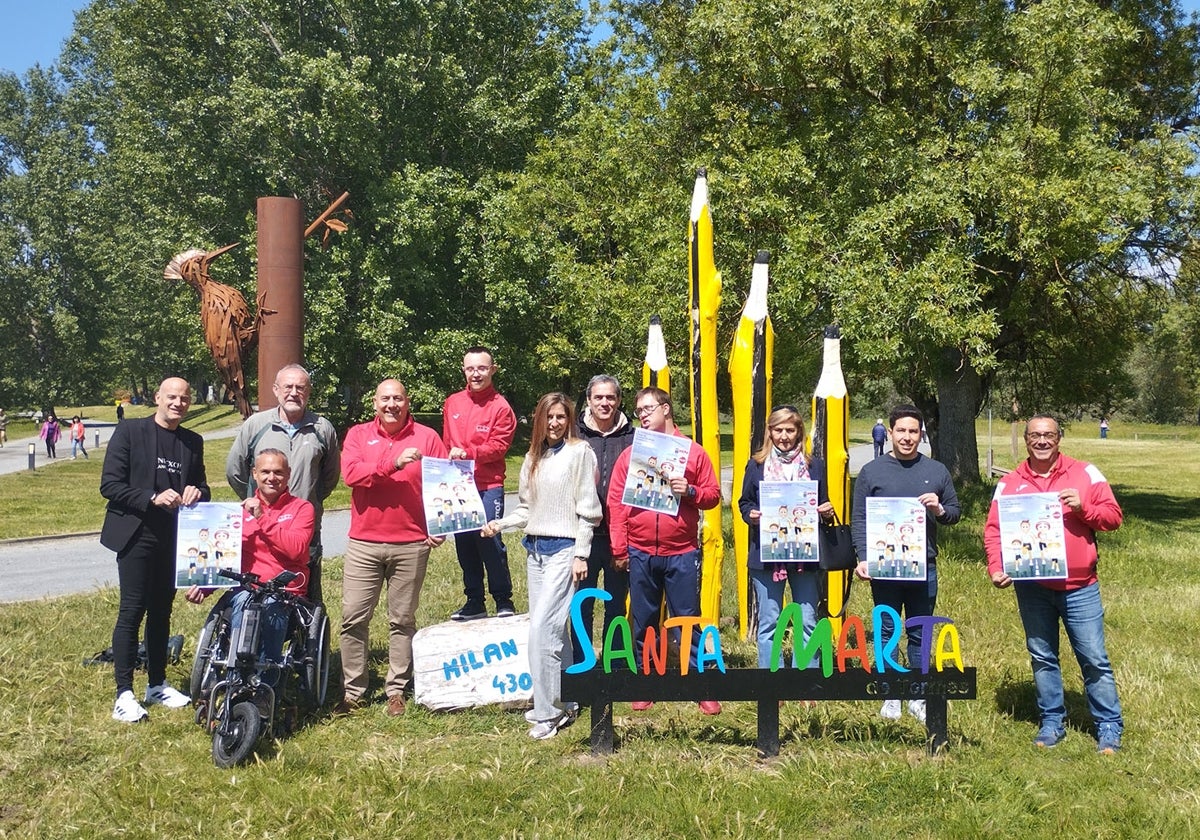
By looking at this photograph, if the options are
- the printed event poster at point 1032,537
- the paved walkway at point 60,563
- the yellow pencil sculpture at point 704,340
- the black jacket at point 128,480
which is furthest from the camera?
the paved walkway at point 60,563

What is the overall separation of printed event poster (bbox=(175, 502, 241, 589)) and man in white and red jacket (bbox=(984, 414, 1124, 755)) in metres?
4.03

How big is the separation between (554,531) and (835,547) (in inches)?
61.8

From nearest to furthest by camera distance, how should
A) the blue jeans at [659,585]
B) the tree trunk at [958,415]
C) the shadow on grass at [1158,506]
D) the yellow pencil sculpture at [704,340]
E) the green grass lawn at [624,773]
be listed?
the green grass lawn at [624,773]
the blue jeans at [659,585]
the yellow pencil sculpture at [704,340]
the tree trunk at [958,415]
the shadow on grass at [1158,506]

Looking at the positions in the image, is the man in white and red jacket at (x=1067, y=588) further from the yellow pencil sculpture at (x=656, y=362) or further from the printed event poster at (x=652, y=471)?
the yellow pencil sculpture at (x=656, y=362)

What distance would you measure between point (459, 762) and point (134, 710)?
2056 millimetres

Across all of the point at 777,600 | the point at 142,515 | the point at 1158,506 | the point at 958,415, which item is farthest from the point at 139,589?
the point at 1158,506

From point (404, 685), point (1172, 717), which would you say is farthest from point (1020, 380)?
point (404, 685)

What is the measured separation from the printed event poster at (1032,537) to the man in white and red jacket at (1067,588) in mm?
66

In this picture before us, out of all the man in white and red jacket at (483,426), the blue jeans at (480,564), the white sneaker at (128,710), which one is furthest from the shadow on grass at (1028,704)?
the white sneaker at (128,710)

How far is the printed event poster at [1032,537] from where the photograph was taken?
4.92 m

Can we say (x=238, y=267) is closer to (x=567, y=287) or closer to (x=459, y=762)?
(x=567, y=287)

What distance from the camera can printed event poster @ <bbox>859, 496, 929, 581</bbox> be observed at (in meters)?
5.13

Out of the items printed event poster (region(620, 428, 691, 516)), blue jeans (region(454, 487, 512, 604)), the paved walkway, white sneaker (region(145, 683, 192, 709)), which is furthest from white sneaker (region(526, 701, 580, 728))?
the paved walkway

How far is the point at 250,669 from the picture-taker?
5.20 metres
